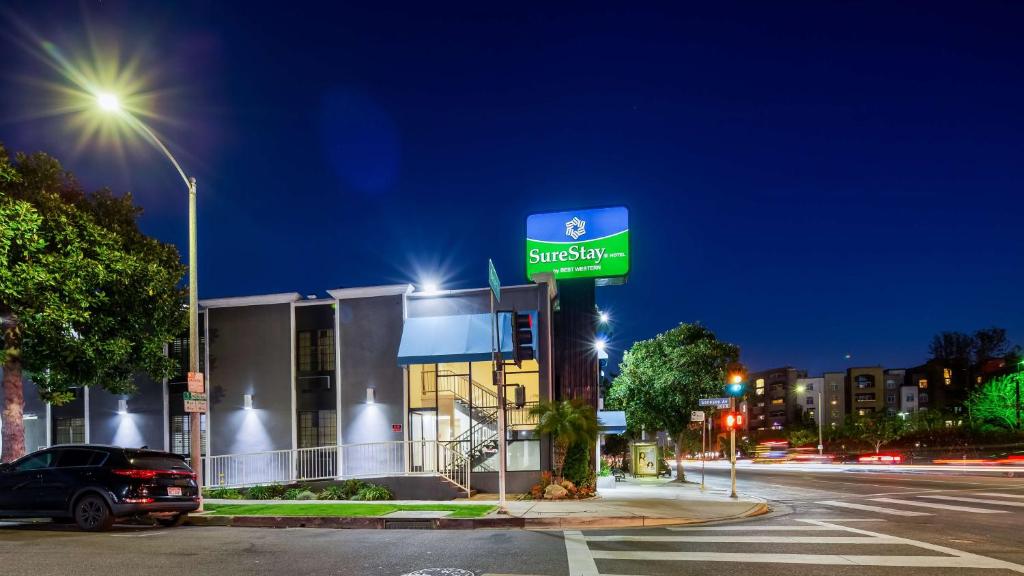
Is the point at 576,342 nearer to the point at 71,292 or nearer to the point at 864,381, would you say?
the point at 71,292

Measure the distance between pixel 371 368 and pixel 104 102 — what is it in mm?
10241

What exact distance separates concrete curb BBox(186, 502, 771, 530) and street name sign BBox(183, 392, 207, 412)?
2374mm

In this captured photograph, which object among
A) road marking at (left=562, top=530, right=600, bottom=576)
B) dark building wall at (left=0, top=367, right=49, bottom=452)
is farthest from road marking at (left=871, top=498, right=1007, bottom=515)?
dark building wall at (left=0, top=367, right=49, bottom=452)

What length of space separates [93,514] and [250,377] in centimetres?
998

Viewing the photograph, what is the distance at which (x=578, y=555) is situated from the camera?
8828 mm

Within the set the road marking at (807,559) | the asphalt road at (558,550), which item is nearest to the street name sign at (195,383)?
the asphalt road at (558,550)

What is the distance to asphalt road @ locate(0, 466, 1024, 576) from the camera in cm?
791

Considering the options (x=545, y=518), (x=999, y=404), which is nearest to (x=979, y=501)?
(x=545, y=518)

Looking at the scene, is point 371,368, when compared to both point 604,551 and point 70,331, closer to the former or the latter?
point 70,331

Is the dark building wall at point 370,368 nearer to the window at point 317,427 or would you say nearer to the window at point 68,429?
the window at point 317,427

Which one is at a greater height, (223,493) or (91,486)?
(91,486)

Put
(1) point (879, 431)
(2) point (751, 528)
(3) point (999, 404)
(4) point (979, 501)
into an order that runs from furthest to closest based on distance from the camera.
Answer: (1) point (879, 431) → (3) point (999, 404) → (4) point (979, 501) → (2) point (751, 528)

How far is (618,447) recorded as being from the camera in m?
47.6

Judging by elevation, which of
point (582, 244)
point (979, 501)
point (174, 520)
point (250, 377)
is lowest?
point (979, 501)
